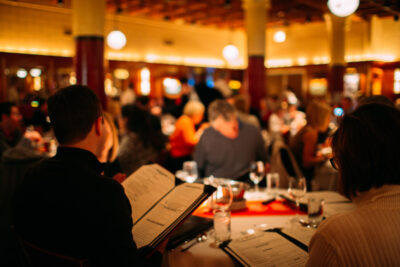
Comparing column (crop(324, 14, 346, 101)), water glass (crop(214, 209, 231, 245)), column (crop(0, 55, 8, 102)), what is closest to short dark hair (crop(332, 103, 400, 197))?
water glass (crop(214, 209, 231, 245))

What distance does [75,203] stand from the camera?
127 cm

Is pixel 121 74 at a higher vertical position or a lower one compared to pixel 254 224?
higher

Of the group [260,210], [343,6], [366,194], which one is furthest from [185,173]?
[343,6]

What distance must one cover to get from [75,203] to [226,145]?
2385 mm

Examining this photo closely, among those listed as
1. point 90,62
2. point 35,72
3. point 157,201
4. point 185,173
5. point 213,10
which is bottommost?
point 185,173

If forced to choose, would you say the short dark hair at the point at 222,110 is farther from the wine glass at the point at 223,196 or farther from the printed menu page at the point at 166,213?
the printed menu page at the point at 166,213

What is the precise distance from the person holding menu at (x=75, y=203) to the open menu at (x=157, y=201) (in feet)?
0.38

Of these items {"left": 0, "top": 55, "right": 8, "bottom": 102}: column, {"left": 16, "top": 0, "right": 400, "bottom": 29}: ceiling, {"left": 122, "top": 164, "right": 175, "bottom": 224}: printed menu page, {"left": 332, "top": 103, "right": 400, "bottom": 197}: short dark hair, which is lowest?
{"left": 122, "top": 164, "right": 175, "bottom": 224}: printed menu page

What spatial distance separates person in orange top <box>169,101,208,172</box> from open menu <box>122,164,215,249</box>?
3.10 metres

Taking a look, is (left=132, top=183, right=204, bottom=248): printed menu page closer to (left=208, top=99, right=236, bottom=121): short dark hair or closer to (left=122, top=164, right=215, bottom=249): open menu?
(left=122, top=164, right=215, bottom=249): open menu

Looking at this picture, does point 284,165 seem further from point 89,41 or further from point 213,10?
point 213,10

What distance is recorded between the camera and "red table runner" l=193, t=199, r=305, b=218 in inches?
85.7

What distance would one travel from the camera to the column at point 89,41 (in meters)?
6.30

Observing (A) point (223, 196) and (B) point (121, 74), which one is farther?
(B) point (121, 74)
